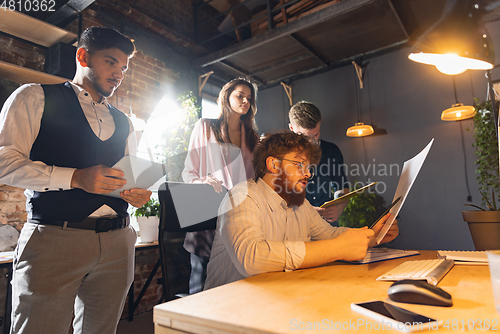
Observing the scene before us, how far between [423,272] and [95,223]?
3.76 feet

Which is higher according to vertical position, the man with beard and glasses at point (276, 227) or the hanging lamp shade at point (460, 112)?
the hanging lamp shade at point (460, 112)

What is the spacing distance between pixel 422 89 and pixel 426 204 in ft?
5.52

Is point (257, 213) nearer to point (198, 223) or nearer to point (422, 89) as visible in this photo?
point (198, 223)

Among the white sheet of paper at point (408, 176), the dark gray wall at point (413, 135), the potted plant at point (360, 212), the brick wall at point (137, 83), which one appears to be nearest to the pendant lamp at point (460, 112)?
the dark gray wall at point (413, 135)

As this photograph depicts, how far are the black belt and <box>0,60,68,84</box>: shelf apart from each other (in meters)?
1.96

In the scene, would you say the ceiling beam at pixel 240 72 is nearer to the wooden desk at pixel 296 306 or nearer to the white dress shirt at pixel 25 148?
the white dress shirt at pixel 25 148

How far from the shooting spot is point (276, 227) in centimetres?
127

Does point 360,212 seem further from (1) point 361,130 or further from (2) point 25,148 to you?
(2) point 25,148

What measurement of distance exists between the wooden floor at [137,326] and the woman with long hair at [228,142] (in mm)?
1778

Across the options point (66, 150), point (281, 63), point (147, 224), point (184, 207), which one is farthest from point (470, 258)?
point (281, 63)

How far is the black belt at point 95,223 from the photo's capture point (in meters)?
1.12

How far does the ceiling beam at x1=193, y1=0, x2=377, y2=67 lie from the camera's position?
12.1 ft

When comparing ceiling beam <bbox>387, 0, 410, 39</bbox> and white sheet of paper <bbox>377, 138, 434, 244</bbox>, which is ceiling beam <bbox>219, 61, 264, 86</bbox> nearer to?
ceiling beam <bbox>387, 0, 410, 39</bbox>

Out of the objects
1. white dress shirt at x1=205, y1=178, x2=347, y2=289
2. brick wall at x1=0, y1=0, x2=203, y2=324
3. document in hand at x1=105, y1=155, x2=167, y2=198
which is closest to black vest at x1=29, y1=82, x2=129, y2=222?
document in hand at x1=105, y1=155, x2=167, y2=198
